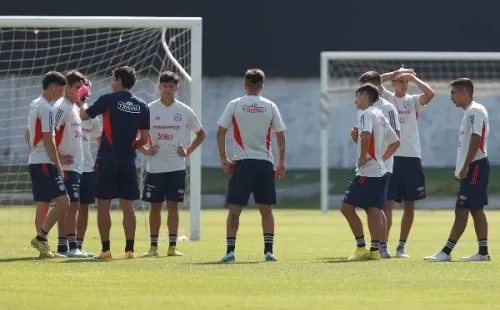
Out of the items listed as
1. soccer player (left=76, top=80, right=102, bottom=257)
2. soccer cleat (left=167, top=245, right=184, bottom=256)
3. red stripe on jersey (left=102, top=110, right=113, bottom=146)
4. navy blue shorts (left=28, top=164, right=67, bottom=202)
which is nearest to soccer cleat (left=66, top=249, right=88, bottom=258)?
soccer player (left=76, top=80, right=102, bottom=257)

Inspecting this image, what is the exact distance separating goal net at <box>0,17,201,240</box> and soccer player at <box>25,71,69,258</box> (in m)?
4.16

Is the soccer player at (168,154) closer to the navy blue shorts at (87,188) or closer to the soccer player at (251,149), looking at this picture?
the navy blue shorts at (87,188)

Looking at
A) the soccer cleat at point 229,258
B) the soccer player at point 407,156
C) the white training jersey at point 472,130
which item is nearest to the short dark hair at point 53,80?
the soccer cleat at point 229,258

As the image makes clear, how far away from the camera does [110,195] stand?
14.9 metres

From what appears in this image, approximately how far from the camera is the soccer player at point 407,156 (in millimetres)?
16078

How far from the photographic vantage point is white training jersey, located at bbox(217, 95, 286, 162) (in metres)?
14.7

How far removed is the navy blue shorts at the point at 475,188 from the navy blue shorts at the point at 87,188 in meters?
4.17

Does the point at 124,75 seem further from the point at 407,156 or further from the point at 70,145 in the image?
the point at 407,156

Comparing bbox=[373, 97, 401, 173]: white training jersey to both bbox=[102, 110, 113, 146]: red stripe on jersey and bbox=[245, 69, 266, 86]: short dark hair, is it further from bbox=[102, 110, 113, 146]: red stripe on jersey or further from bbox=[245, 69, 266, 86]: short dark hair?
bbox=[102, 110, 113, 146]: red stripe on jersey

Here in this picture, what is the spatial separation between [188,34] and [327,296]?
13.1 m

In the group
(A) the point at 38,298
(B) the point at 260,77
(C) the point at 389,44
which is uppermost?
(C) the point at 389,44

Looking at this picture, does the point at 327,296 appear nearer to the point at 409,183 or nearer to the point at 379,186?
the point at 379,186

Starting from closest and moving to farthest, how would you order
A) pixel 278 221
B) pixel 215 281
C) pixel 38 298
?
1. pixel 38 298
2. pixel 215 281
3. pixel 278 221

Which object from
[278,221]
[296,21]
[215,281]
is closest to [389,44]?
[296,21]
